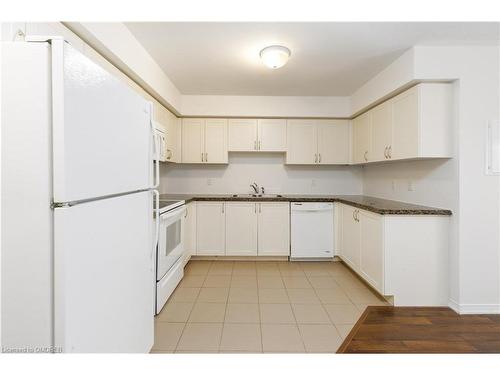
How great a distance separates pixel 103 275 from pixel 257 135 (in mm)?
3281

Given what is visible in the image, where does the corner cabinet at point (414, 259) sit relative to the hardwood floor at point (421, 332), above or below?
above

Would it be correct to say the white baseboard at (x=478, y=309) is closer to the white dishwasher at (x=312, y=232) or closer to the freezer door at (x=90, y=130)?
the white dishwasher at (x=312, y=232)

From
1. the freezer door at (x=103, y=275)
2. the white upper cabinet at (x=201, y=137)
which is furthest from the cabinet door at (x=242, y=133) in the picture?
the freezer door at (x=103, y=275)

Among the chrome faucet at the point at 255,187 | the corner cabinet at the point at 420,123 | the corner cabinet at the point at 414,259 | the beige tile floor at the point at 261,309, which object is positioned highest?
the corner cabinet at the point at 420,123

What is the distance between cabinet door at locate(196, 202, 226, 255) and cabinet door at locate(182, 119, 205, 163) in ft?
2.47

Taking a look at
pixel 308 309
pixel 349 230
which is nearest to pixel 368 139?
pixel 349 230

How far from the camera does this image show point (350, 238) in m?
3.38

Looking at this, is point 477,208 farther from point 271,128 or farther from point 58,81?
point 58,81

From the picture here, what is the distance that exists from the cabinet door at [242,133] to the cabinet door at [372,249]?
192 centimetres

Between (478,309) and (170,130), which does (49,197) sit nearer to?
(170,130)

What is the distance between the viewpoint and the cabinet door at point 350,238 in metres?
3.18

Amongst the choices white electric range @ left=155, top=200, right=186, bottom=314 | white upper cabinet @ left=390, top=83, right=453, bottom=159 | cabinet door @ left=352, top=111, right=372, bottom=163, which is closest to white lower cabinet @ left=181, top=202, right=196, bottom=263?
white electric range @ left=155, top=200, right=186, bottom=314

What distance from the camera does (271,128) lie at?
410 cm

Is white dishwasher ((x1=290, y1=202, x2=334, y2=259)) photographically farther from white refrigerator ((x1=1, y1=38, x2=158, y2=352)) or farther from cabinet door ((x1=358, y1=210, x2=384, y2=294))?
white refrigerator ((x1=1, y1=38, x2=158, y2=352))
